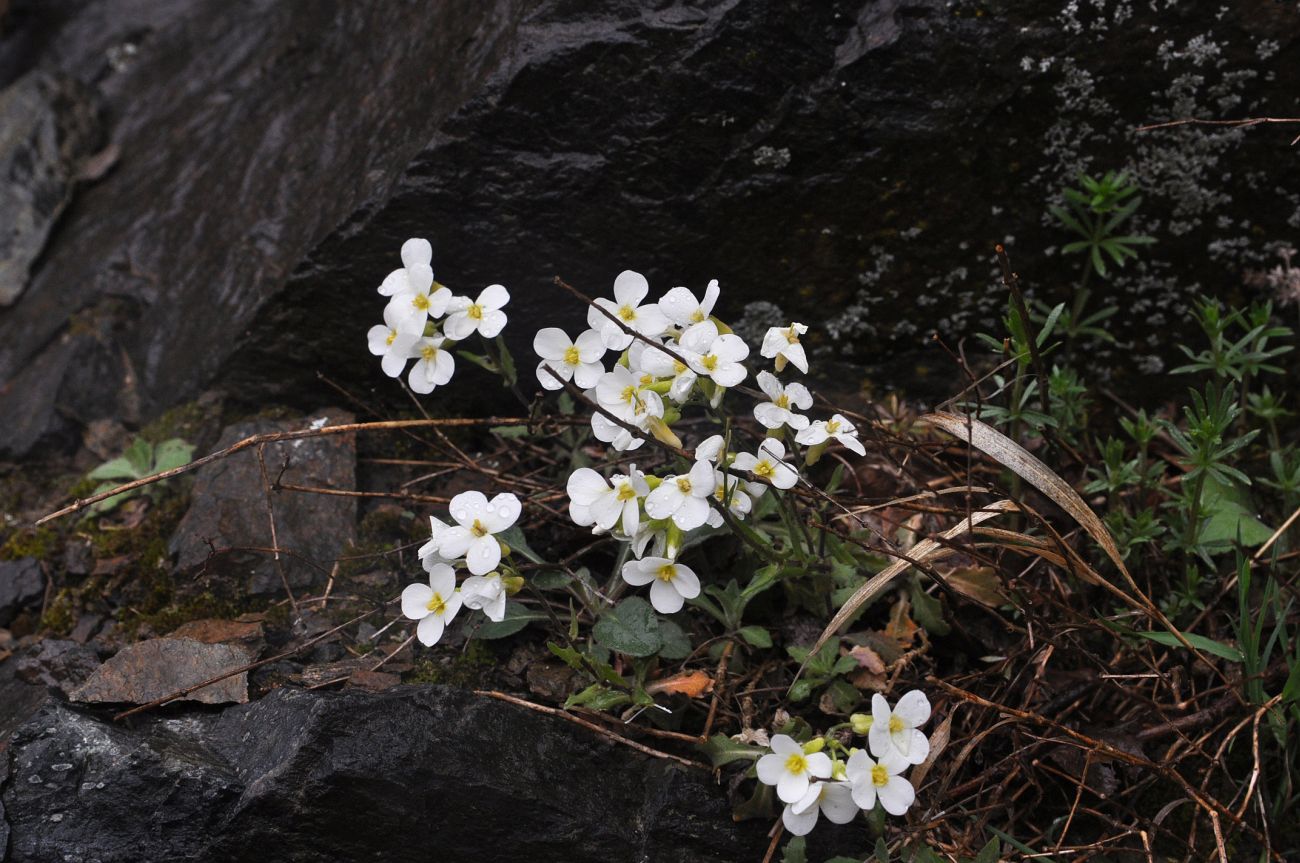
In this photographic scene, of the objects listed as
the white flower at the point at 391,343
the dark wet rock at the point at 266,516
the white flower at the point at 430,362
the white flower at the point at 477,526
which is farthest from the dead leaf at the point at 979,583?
the dark wet rock at the point at 266,516

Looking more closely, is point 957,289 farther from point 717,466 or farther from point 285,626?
point 285,626

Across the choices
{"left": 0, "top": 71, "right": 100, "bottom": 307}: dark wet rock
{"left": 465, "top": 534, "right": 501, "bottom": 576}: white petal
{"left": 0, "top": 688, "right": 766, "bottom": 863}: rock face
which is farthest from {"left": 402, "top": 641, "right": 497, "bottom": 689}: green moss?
{"left": 0, "top": 71, "right": 100, "bottom": 307}: dark wet rock

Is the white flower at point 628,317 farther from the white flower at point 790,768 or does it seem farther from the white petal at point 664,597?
the white flower at point 790,768

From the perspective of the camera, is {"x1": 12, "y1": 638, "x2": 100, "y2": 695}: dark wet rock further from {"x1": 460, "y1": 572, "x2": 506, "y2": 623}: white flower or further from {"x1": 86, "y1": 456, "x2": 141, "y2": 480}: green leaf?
{"x1": 460, "y1": 572, "x2": 506, "y2": 623}: white flower

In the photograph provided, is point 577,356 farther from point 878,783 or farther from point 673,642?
point 878,783

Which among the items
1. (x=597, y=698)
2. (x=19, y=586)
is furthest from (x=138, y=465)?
(x=597, y=698)

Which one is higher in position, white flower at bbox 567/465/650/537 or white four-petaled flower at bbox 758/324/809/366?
white four-petaled flower at bbox 758/324/809/366

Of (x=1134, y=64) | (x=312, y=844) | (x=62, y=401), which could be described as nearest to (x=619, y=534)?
(x=312, y=844)
